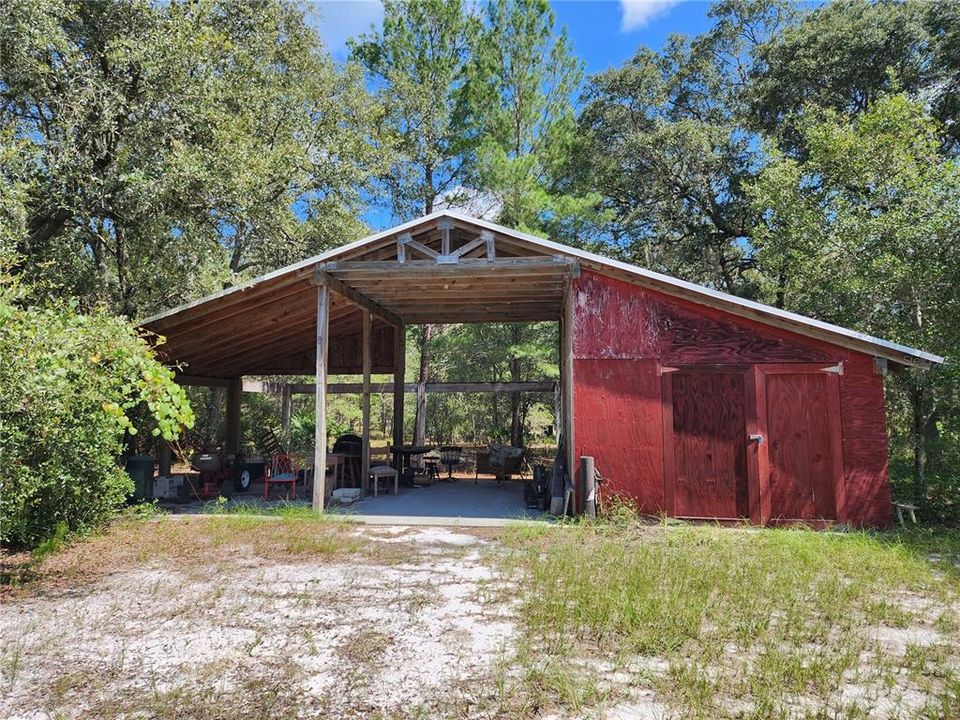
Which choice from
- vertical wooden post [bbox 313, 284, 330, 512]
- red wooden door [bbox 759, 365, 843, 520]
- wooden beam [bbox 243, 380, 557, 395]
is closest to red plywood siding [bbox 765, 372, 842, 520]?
red wooden door [bbox 759, 365, 843, 520]

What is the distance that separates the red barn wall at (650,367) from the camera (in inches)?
294

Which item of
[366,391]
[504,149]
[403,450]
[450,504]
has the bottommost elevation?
[450,504]

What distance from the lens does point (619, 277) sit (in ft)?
26.2

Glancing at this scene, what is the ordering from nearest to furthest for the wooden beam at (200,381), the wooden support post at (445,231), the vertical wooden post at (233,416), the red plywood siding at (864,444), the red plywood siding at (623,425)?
the red plywood siding at (864,444) < the red plywood siding at (623,425) < the wooden support post at (445,231) < the wooden beam at (200,381) < the vertical wooden post at (233,416)

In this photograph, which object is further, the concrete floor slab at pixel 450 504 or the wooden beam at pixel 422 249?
the concrete floor slab at pixel 450 504

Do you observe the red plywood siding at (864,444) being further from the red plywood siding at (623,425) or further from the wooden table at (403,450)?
the wooden table at (403,450)

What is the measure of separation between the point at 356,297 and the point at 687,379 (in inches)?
215

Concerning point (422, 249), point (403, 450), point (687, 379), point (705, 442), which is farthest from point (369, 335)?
point (705, 442)

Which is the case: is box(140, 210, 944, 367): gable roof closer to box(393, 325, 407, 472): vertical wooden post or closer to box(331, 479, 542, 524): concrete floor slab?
box(331, 479, 542, 524): concrete floor slab

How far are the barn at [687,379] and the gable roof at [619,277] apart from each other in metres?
0.02

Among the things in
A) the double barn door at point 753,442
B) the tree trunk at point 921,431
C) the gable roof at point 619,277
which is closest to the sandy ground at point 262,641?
the double barn door at point 753,442

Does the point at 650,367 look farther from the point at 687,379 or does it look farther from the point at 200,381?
the point at 200,381

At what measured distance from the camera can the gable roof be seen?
23.6ft

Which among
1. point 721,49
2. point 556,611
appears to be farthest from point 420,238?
point 721,49
